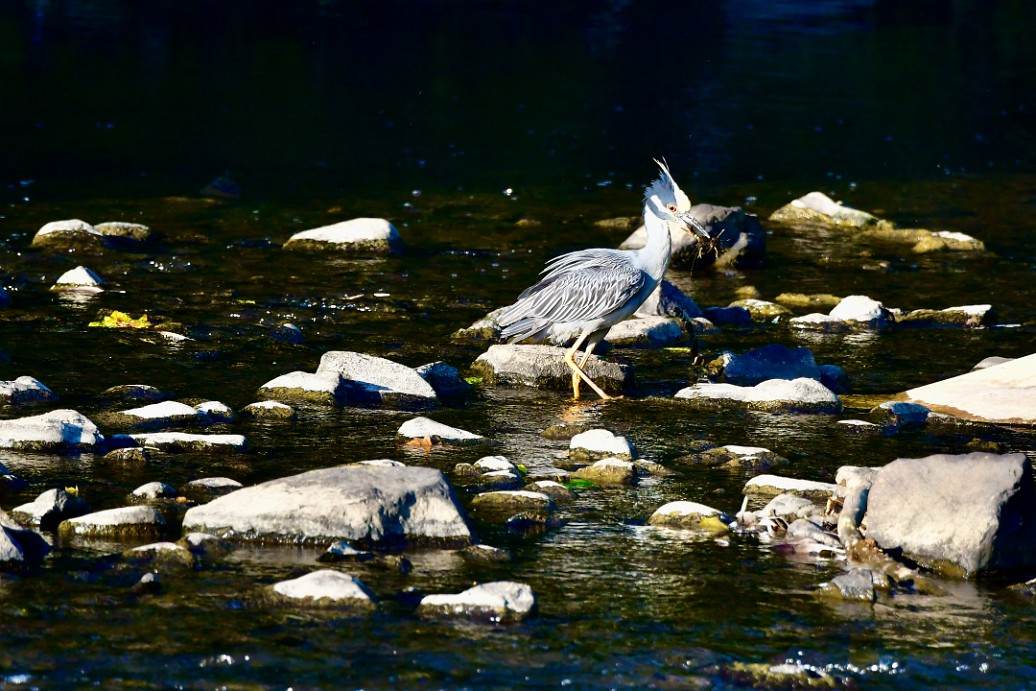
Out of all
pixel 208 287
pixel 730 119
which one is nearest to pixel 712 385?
pixel 208 287

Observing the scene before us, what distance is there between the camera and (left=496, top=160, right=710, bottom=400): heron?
432 inches

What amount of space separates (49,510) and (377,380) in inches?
137

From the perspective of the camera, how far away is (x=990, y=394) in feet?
33.0

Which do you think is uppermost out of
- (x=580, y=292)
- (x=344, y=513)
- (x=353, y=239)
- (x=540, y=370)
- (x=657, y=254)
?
(x=657, y=254)

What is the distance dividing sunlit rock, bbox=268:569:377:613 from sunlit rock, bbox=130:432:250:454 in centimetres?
241

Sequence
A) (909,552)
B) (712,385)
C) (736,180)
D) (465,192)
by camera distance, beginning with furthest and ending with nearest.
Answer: (736,180) → (465,192) → (712,385) → (909,552)

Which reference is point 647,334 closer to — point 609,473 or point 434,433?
point 434,433

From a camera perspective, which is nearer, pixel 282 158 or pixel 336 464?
pixel 336 464

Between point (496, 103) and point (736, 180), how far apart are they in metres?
7.26

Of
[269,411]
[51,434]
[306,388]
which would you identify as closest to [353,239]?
[306,388]

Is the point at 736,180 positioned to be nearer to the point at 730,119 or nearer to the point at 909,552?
the point at 730,119

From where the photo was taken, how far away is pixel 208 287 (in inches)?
551

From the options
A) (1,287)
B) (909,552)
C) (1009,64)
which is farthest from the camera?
(1009,64)

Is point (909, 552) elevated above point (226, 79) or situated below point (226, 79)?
below
